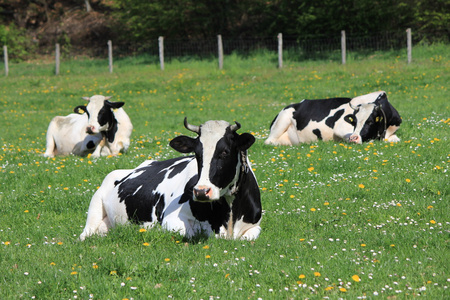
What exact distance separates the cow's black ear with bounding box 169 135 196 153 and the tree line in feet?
97.8

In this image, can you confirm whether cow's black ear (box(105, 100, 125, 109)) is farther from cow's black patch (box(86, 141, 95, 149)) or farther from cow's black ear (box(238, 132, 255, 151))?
cow's black ear (box(238, 132, 255, 151))

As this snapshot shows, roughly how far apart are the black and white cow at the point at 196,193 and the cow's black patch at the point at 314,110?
732 centimetres

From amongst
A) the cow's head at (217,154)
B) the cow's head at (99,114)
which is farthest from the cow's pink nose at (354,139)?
the cow's head at (217,154)

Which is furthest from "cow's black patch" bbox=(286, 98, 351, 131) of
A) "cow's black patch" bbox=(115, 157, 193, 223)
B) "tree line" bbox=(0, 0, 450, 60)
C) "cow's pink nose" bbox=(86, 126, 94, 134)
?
"tree line" bbox=(0, 0, 450, 60)

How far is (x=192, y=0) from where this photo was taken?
44812mm

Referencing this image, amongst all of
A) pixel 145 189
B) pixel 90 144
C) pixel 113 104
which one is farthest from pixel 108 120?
pixel 145 189

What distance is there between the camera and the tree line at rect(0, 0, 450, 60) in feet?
122

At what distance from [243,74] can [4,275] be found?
26.3m

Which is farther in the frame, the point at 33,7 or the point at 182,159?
the point at 33,7

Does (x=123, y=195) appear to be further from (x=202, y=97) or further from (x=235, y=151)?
(x=202, y=97)

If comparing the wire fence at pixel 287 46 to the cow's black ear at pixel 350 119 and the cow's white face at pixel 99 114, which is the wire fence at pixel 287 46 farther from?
the cow's white face at pixel 99 114

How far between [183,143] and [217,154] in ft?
1.98

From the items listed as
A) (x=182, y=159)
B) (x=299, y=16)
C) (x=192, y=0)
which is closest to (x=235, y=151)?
(x=182, y=159)

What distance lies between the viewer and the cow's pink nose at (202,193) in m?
5.91
